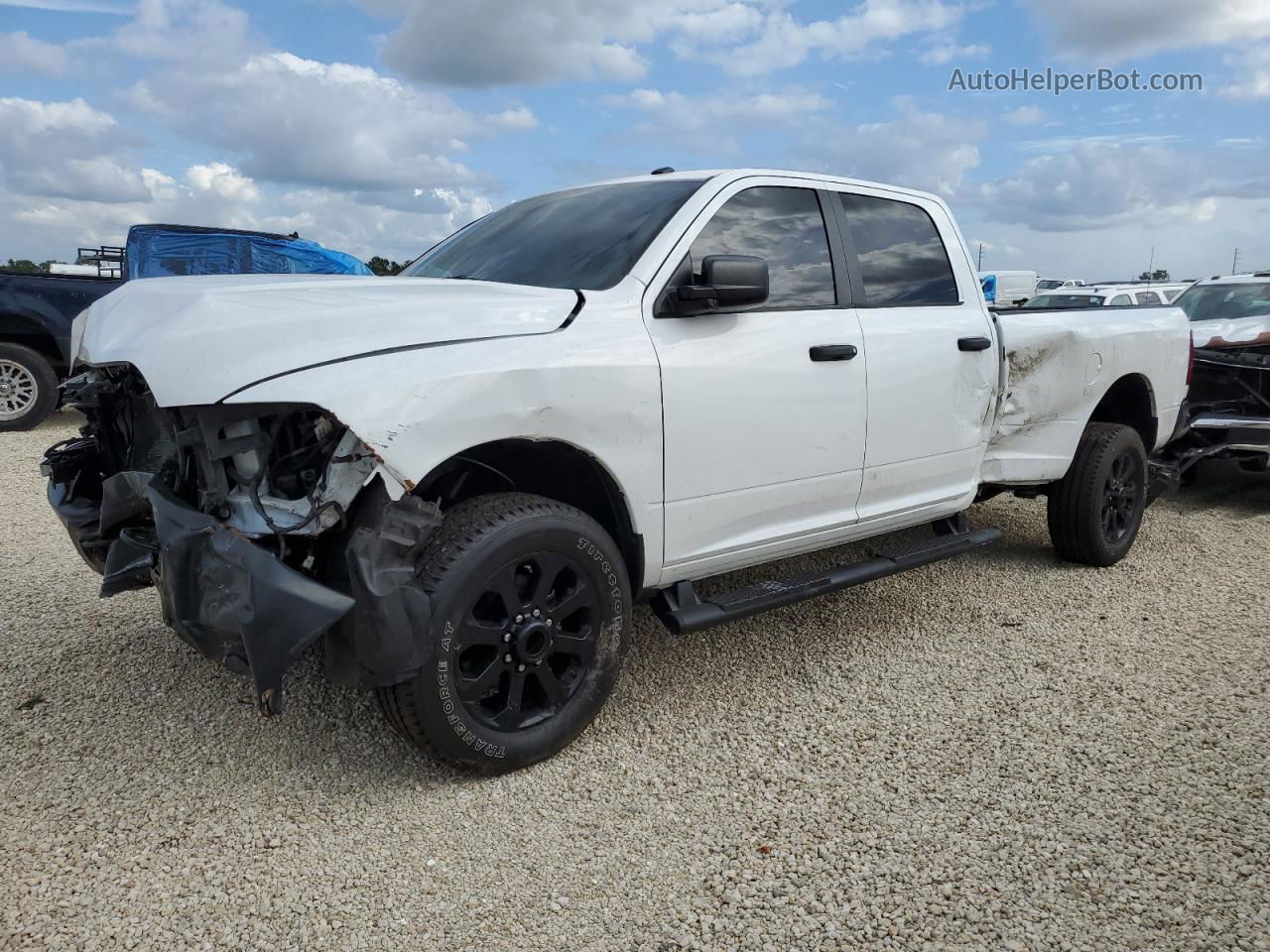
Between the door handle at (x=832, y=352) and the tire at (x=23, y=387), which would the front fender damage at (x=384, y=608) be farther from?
the tire at (x=23, y=387)

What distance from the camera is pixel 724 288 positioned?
10.1 feet

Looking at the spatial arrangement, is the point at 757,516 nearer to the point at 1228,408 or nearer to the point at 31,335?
the point at 1228,408

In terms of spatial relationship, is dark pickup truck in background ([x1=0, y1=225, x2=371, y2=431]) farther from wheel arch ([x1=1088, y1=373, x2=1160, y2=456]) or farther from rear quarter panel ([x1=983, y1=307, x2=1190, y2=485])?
wheel arch ([x1=1088, y1=373, x2=1160, y2=456])

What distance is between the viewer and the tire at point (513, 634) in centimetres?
273

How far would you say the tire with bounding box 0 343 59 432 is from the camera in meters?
9.20

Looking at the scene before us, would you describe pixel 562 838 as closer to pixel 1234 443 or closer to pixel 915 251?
pixel 915 251

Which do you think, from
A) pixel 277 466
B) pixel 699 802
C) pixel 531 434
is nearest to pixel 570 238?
pixel 531 434

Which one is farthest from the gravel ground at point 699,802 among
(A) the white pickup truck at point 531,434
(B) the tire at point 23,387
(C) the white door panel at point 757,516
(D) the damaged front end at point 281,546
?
(B) the tire at point 23,387

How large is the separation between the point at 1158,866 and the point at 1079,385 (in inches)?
117

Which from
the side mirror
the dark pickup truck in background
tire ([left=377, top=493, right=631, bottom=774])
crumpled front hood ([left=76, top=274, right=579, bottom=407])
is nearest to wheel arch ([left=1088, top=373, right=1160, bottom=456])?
the side mirror

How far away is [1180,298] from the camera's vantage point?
31.1ft

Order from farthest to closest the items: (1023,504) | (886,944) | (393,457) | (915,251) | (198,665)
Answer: (1023,504) → (915,251) → (198,665) → (393,457) → (886,944)

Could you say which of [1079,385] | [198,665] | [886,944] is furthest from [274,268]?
[886,944]

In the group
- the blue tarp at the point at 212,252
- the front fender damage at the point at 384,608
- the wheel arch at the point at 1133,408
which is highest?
the blue tarp at the point at 212,252
